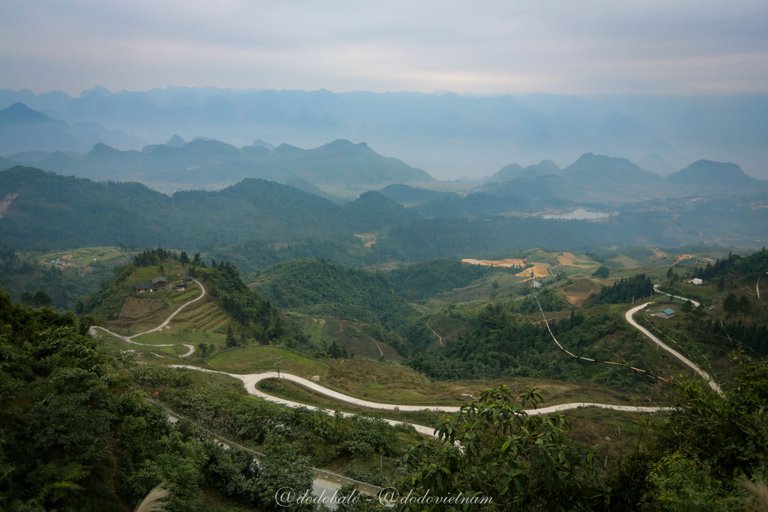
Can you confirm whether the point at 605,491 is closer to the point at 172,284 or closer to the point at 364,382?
the point at 364,382

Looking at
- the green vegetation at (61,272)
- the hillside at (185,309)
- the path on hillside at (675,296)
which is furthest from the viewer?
the green vegetation at (61,272)

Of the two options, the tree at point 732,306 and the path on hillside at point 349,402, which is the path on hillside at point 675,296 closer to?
the tree at point 732,306

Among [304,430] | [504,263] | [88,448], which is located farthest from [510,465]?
[504,263]

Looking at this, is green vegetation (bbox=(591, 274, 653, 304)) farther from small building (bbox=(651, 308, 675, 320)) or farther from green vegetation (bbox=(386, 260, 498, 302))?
green vegetation (bbox=(386, 260, 498, 302))

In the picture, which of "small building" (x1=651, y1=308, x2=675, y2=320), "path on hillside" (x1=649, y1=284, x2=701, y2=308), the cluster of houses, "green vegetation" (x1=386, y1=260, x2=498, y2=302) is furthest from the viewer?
"green vegetation" (x1=386, y1=260, x2=498, y2=302)

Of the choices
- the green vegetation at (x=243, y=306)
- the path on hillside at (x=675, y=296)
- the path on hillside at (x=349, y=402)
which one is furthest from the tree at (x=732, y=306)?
the green vegetation at (x=243, y=306)

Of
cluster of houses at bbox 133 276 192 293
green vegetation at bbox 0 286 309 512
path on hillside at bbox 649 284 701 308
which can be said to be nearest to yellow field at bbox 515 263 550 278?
path on hillside at bbox 649 284 701 308

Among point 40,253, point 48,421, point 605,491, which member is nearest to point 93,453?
point 48,421

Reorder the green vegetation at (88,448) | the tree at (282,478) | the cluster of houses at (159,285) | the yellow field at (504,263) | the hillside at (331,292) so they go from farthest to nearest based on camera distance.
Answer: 1. the yellow field at (504,263)
2. the hillside at (331,292)
3. the cluster of houses at (159,285)
4. the tree at (282,478)
5. the green vegetation at (88,448)
